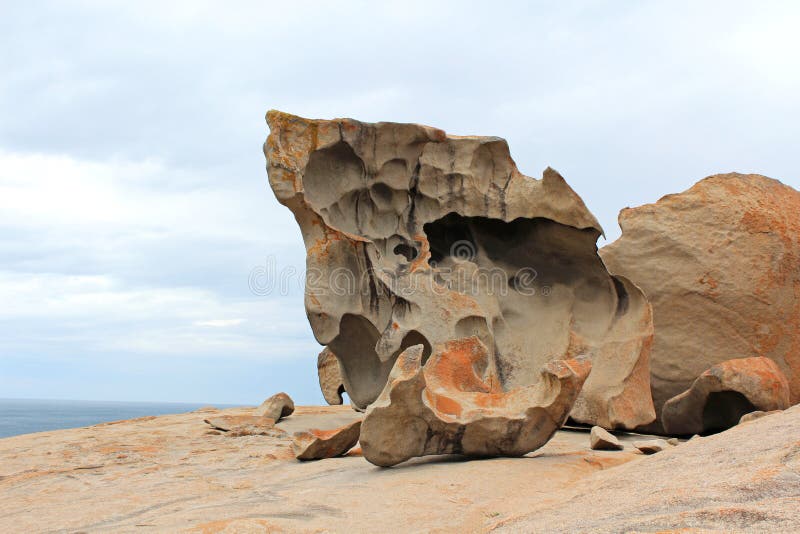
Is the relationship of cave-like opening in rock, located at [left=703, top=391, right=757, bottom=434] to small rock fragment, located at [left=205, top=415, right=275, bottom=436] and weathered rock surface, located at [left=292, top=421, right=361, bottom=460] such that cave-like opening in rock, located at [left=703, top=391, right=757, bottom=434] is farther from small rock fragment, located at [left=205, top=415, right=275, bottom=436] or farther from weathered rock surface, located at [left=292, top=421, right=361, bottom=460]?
small rock fragment, located at [left=205, top=415, right=275, bottom=436]

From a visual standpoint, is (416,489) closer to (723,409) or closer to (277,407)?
(723,409)

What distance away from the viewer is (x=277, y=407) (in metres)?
7.75

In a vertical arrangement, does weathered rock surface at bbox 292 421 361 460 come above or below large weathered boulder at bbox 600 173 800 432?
below

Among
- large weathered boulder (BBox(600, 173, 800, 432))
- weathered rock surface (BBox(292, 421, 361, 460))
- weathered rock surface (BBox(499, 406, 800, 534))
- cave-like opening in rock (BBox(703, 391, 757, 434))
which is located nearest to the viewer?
weathered rock surface (BBox(499, 406, 800, 534))

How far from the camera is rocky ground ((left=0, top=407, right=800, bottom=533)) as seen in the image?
6.94 feet

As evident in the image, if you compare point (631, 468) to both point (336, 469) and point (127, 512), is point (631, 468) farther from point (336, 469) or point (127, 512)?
point (127, 512)

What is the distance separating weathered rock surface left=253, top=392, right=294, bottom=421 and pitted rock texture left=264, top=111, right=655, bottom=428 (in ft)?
2.23

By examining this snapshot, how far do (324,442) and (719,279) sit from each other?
14.9ft

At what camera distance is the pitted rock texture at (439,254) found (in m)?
Answer: 7.19

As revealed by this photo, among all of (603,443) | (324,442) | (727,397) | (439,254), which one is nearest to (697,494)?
(603,443)

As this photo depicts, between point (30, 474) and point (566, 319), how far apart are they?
4.95 m

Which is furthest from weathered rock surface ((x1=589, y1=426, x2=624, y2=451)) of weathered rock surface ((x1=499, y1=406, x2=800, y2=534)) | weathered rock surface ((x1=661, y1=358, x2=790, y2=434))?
weathered rock surface ((x1=499, y1=406, x2=800, y2=534))

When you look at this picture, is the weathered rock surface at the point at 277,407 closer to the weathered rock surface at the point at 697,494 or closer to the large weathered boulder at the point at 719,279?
the large weathered boulder at the point at 719,279

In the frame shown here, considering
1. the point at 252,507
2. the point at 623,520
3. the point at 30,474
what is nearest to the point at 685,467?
the point at 623,520
